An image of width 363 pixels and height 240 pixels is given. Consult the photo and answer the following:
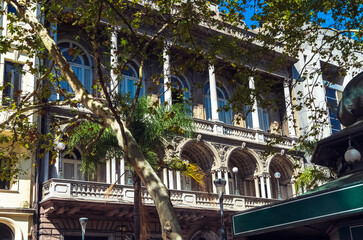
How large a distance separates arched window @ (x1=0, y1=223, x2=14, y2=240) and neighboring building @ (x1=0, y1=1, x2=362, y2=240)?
83mm

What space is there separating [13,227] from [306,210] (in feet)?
56.1

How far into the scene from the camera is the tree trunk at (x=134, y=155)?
719 cm

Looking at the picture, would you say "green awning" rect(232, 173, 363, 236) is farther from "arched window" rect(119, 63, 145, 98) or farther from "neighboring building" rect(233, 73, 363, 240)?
"arched window" rect(119, 63, 145, 98)

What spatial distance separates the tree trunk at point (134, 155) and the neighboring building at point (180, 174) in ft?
23.8

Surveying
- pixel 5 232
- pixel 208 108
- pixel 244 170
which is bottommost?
pixel 5 232

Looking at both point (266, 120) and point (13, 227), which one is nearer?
point (13, 227)

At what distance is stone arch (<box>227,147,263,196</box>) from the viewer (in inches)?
1150

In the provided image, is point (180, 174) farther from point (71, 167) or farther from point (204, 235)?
point (71, 167)

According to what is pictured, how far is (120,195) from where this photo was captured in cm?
2250

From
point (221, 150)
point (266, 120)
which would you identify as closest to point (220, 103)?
point (266, 120)

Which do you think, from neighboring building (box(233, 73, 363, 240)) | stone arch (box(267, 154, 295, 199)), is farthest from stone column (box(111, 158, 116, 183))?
neighboring building (box(233, 73, 363, 240))

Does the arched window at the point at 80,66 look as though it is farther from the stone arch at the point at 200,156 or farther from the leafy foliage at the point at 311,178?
the leafy foliage at the point at 311,178

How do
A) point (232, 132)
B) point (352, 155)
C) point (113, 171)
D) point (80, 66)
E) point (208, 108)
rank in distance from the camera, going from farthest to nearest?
point (208, 108) → point (232, 132) → point (80, 66) → point (113, 171) → point (352, 155)

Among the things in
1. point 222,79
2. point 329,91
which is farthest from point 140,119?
point 329,91
